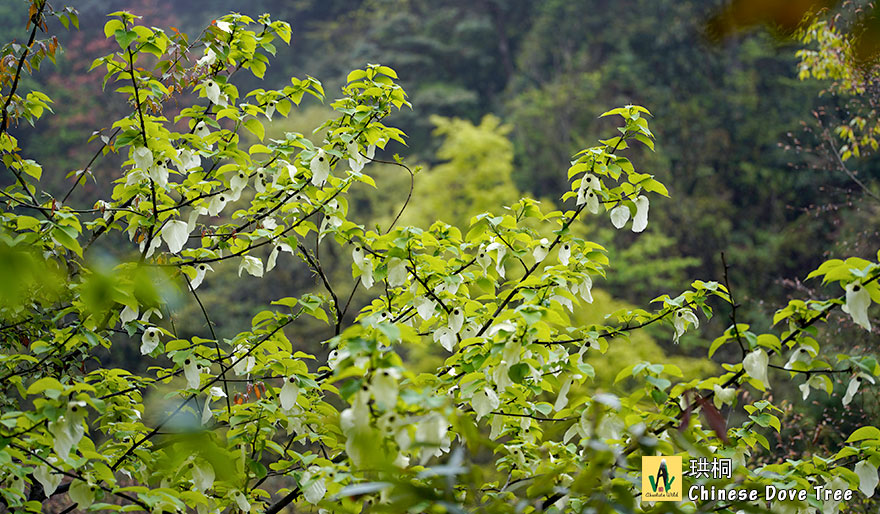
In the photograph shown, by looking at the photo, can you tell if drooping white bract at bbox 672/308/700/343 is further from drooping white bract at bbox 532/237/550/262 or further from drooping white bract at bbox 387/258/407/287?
drooping white bract at bbox 387/258/407/287

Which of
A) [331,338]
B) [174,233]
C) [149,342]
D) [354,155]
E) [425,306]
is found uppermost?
[354,155]

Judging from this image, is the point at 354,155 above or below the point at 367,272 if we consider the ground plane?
above

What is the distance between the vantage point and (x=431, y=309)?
1.68m

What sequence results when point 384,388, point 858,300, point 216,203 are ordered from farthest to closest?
point 216,203, point 858,300, point 384,388

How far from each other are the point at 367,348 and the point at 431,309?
0.79 meters

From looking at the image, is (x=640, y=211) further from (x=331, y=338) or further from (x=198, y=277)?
(x=198, y=277)

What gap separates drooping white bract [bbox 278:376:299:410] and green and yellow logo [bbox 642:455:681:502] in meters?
0.79

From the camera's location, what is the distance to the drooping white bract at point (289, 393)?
156 cm

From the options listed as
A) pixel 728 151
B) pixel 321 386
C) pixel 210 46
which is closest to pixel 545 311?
pixel 321 386

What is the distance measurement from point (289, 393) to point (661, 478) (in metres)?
0.83

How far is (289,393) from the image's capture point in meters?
1.58

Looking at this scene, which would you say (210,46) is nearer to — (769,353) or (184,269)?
(184,269)

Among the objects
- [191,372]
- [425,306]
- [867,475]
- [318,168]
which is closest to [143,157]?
[318,168]

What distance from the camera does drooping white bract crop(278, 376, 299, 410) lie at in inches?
61.6
